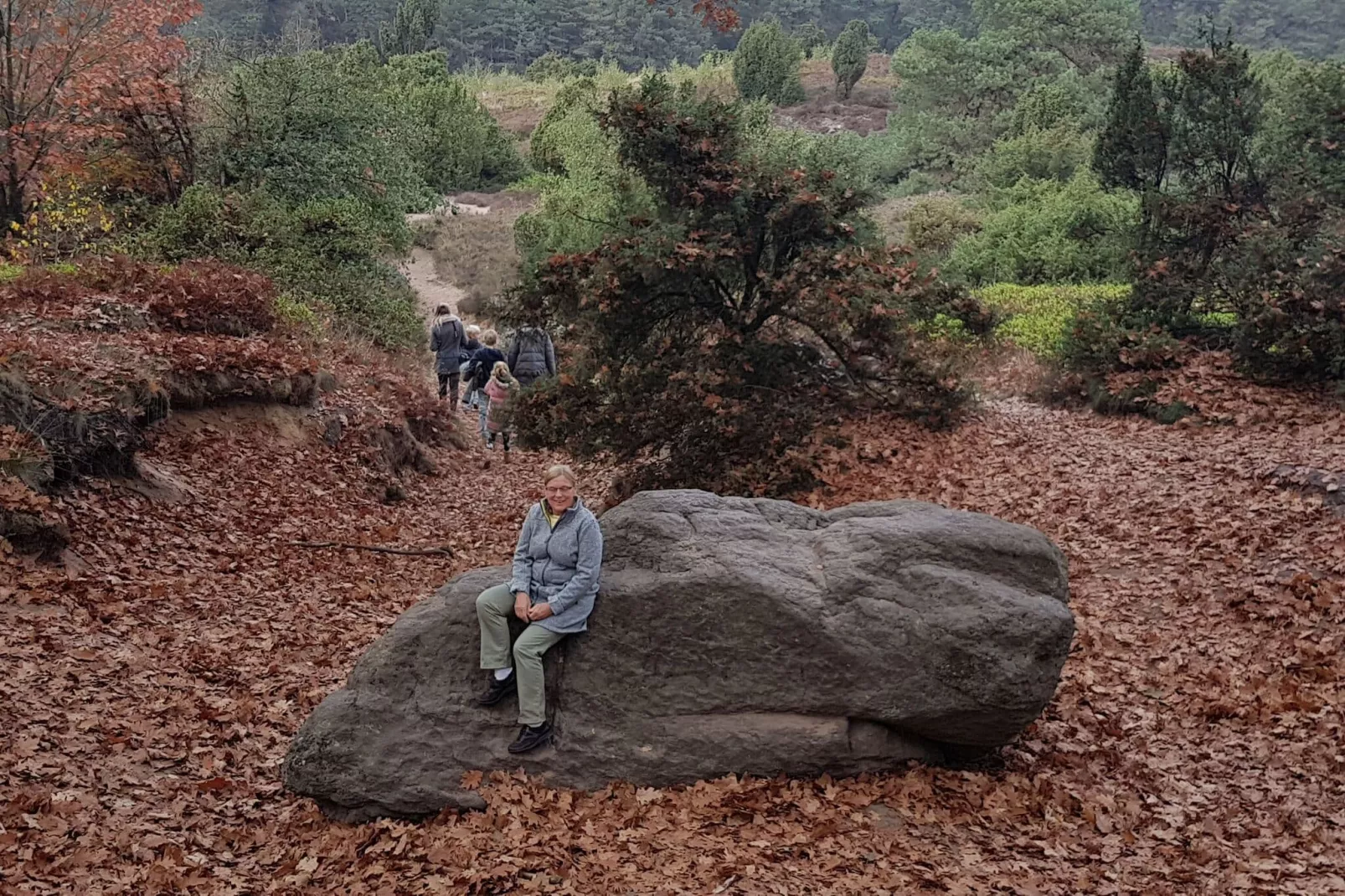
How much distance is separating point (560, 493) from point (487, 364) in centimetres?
1009

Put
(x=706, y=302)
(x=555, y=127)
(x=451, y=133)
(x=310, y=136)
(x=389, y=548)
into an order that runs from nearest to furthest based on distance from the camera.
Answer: (x=389, y=548)
(x=706, y=302)
(x=310, y=136)
(x=555, y=127)
(x=451, y=133)

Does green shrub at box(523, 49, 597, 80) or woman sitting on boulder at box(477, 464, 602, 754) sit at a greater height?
green shrub at box(523, 49, 597, 80)

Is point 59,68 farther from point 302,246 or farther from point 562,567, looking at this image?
point 562,567

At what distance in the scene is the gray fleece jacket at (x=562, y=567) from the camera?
6242 mm

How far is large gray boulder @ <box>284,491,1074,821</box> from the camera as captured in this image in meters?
6.19

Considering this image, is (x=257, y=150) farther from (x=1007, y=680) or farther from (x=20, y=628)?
(x=1007, y=680)

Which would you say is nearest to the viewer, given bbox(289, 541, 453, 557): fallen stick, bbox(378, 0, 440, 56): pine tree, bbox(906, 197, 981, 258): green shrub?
bbox(289, 541, 453, 557): fallen stick

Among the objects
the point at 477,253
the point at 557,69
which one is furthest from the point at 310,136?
the point at 557,69

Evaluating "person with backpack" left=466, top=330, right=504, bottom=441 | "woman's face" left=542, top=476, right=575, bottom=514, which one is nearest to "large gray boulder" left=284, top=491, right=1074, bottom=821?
"woman's face" left=542, top=476, right=575, bottom=514

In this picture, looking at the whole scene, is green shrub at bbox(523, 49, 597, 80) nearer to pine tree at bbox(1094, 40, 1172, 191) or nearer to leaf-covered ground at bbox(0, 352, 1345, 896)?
pine tree at bbox(1094, 40, 1172, 191)

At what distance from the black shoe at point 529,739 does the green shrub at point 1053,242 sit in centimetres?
1881

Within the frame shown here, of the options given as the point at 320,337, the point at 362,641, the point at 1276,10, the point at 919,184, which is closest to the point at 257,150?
the point at 320,337

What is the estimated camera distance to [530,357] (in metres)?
14.8

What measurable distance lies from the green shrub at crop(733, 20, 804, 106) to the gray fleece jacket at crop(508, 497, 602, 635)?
5141 cm
